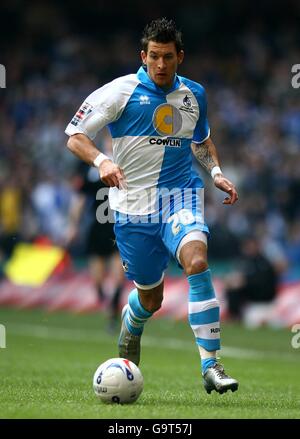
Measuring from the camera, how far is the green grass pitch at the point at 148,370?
24.8ft

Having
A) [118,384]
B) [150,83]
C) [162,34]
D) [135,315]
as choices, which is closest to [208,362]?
[118,384]

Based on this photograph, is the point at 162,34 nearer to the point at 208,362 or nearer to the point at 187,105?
the point at 187,105

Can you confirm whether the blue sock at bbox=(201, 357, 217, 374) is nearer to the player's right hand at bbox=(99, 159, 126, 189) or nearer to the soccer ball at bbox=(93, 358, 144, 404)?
the soccer ball at bbox=(93, 358, 144, 404)

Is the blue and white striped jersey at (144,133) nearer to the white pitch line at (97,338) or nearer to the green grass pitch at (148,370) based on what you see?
the green grass pitch at (148,370)

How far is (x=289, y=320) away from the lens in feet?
59.0

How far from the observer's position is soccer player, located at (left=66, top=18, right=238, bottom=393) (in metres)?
8.29

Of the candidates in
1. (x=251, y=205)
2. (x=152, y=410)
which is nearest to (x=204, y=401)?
(x=152, y=410)

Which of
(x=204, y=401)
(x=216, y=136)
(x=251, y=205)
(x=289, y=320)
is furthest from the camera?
(x=216, y=136)

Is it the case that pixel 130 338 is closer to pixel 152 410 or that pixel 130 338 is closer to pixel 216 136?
pixel 152 410

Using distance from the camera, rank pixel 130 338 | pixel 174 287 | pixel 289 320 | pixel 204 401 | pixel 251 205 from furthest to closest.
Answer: pixel 251 205 → pixel 174 287 → pixel 289 320 → pixel 130 338 → pixel 204 401

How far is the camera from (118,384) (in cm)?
792

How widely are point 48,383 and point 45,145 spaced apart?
1546cm

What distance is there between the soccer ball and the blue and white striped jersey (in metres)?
1.30

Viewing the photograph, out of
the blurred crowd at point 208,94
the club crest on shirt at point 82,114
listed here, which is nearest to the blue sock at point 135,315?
the club crest on shirt at point 82,114
